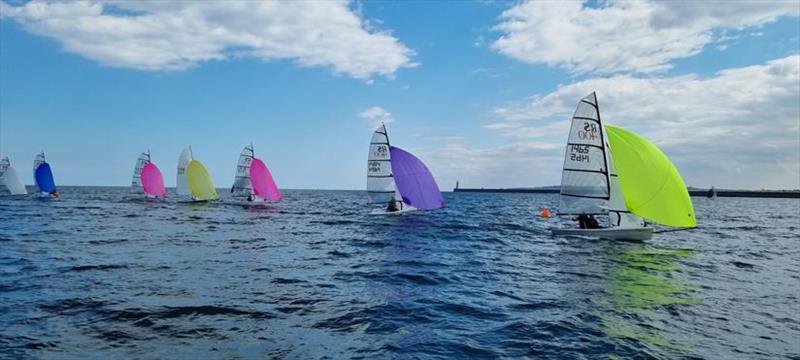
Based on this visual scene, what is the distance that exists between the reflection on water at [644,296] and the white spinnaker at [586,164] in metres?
5.27

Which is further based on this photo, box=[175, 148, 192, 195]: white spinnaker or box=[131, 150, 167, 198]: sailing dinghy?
box=[131, 150, 167, 198]: sailing dinghy

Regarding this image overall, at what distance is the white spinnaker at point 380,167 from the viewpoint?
39219 mm

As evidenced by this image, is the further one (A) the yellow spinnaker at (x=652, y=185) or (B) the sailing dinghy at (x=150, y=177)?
(B) the sailing dinghy at (x=150, y=177)

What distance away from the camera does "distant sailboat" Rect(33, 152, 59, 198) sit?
63.8 metres

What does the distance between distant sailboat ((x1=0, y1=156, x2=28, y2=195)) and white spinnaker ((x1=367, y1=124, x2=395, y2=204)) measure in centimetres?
6097

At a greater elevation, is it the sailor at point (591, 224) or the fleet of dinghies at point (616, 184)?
the fleet of dinghies at point (616, 184)

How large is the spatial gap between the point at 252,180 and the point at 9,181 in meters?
43.7

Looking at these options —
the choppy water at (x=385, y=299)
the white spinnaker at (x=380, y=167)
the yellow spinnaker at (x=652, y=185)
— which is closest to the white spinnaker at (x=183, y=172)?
the white spinnaker at (x=380, y=167)

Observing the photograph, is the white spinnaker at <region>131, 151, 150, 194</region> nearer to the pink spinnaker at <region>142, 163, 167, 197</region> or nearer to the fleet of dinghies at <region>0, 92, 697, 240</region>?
the pink spinnaker at <region>142, 163, 167, 197</region>

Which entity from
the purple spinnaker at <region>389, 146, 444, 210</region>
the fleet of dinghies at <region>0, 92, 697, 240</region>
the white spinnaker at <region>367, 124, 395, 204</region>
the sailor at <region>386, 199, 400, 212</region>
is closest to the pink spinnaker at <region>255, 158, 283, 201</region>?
the white spinnaker at <region>367, 124, 395, 204</region>

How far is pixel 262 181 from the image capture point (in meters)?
56.3

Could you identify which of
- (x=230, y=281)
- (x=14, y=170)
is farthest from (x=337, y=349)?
(x=14, y=170)

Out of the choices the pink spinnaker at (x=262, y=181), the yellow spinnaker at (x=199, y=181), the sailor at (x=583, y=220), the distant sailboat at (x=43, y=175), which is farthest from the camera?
the distant sailboat at (x=43, y=175)

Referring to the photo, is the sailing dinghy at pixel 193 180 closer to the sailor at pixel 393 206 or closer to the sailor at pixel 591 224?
the sailor at pixel 393 206
